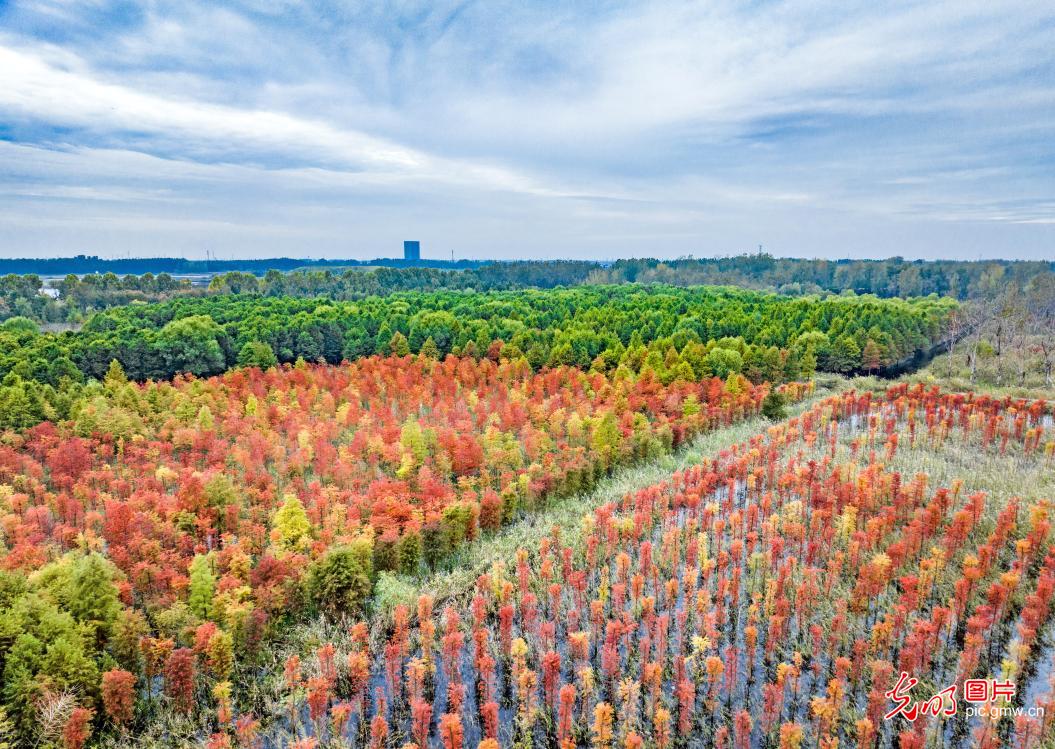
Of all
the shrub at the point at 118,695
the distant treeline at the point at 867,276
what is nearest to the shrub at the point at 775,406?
the shrub at the point at 118,695

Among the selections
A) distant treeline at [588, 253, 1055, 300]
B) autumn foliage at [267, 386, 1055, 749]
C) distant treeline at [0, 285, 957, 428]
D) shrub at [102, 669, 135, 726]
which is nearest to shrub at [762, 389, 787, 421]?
distant treeline at [0, 285, 957, 428]

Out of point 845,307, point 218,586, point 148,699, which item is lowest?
point 148,699

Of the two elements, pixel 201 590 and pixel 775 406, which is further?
pixel 775 406

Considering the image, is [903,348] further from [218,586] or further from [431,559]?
[218,586]

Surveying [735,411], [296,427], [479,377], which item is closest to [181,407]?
[296,427]

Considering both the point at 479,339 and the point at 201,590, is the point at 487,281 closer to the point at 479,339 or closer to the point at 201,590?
the point at 479,339

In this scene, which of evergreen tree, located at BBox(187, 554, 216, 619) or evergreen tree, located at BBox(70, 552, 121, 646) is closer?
evergreen tree, located at BBox(70, 552, 121, 646)

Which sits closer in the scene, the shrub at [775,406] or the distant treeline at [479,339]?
the shrub at [775,406]

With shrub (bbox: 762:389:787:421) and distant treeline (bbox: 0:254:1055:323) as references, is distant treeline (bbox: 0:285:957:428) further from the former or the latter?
distant treeline (bbox: 0:254:1055:323)

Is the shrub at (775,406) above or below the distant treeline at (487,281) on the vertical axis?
below

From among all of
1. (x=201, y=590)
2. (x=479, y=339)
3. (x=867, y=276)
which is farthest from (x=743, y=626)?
(x=867, y=276)

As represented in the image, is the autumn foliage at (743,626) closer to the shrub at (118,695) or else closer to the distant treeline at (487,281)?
the shrub at (118,695)
